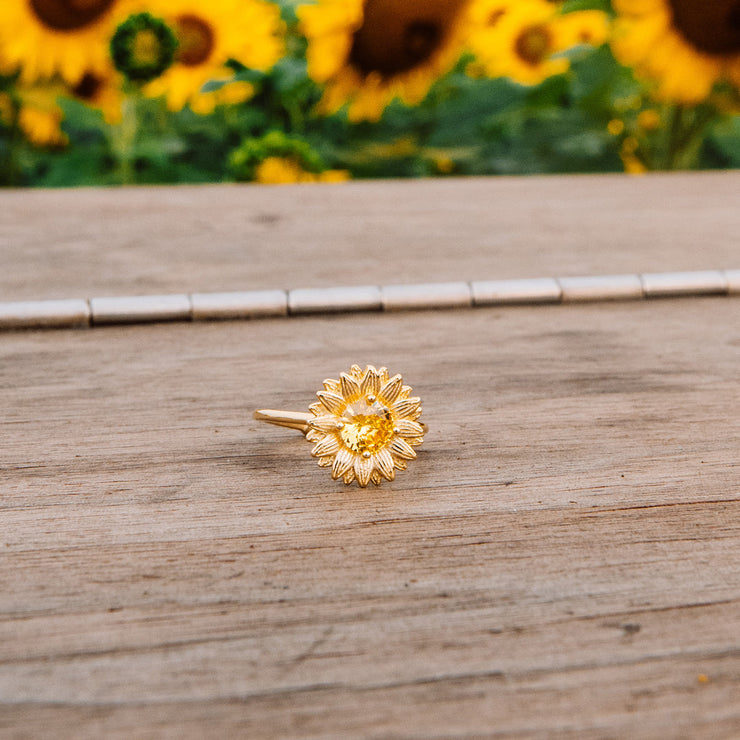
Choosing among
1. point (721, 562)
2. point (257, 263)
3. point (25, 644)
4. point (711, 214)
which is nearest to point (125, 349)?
point (257, 263)

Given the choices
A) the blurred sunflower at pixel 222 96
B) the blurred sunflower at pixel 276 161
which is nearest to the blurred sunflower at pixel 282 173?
the blurred sunflower at pixel 276 161

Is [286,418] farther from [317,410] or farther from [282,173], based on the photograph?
[282,173]

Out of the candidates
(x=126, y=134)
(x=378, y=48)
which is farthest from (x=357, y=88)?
(x=126, y=134)

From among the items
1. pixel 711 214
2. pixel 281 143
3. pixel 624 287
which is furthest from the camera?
pixel 281 143

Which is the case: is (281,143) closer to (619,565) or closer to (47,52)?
(47,52)

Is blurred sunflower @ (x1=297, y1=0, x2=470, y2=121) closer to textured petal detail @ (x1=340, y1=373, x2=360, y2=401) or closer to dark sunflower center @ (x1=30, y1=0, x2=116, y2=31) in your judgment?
dark sunflower center @ (x1=30, y1=0, x2=116, y2=31)

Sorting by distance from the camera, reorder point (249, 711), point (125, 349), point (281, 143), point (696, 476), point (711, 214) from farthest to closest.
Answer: point (281, 143)
point (711, 214)
point (125, 349)
point (696, 476)
point (249, 711)
